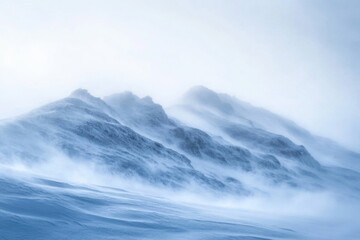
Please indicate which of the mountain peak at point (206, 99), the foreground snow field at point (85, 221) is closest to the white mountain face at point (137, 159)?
the foreground snow field at point (85, 221)

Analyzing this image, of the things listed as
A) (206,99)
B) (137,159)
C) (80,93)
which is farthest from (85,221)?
(206,99)

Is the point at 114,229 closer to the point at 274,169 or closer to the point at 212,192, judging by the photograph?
the point at 212,192

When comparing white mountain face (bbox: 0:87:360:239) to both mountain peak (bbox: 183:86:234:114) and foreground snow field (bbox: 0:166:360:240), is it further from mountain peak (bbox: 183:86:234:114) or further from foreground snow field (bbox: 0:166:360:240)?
mountain peak (bbox: 183:86:234:114)

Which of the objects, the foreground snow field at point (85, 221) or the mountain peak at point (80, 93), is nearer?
the foreground snow field at point (85, 221)

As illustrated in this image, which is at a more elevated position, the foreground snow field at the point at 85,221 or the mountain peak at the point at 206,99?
the mountain peak at the point at 206,99

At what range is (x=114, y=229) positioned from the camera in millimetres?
10664

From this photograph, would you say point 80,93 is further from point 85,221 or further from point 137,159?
point 85,221

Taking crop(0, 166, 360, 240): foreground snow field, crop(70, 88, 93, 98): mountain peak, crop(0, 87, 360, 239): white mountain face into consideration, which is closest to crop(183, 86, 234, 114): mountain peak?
crop(0, 87, 360, 239): white mountain face

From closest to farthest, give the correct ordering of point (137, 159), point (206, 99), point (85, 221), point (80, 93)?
point (85, 221), point (137, 159), point (80, 93), point (206, 99)

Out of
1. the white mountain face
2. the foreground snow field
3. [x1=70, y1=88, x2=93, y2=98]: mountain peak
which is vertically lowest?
the foreground snow field

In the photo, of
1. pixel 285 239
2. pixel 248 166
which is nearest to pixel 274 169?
→ pixel 248 166

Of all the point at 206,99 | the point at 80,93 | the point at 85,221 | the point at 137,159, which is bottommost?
the point at 85,221

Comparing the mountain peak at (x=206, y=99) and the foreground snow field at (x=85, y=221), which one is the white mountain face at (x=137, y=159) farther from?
the mountain peak at (x=206, y=99)

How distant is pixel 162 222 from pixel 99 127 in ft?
127
